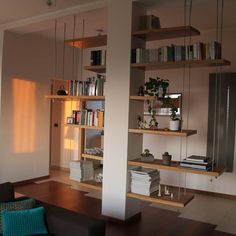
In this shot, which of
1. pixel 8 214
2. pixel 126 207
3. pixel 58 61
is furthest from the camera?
pixel 58 61

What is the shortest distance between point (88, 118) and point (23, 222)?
1.96 m

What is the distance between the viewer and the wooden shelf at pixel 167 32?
11.2 feet

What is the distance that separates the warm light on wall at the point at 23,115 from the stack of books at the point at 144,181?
2.78 m

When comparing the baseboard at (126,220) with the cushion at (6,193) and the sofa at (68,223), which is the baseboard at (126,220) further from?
the cushion at (6,193)

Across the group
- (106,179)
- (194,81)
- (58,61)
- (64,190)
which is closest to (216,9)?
(194,81)

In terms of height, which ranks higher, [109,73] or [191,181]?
[109,73]

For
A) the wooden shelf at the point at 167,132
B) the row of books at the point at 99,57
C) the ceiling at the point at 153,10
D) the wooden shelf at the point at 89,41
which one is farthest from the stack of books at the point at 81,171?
the ceiling at the point at 153,10

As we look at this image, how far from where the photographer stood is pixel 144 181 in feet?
11.8

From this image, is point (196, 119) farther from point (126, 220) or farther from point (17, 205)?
point (17, 205)

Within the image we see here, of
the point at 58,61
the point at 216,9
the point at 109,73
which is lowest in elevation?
the point at 109,73

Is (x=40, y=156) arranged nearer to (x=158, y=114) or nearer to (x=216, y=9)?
(x=158, y=114)

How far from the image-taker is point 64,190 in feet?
17.6

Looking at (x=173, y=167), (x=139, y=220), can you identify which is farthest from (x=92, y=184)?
(x=173, y=167)

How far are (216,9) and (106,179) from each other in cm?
280
